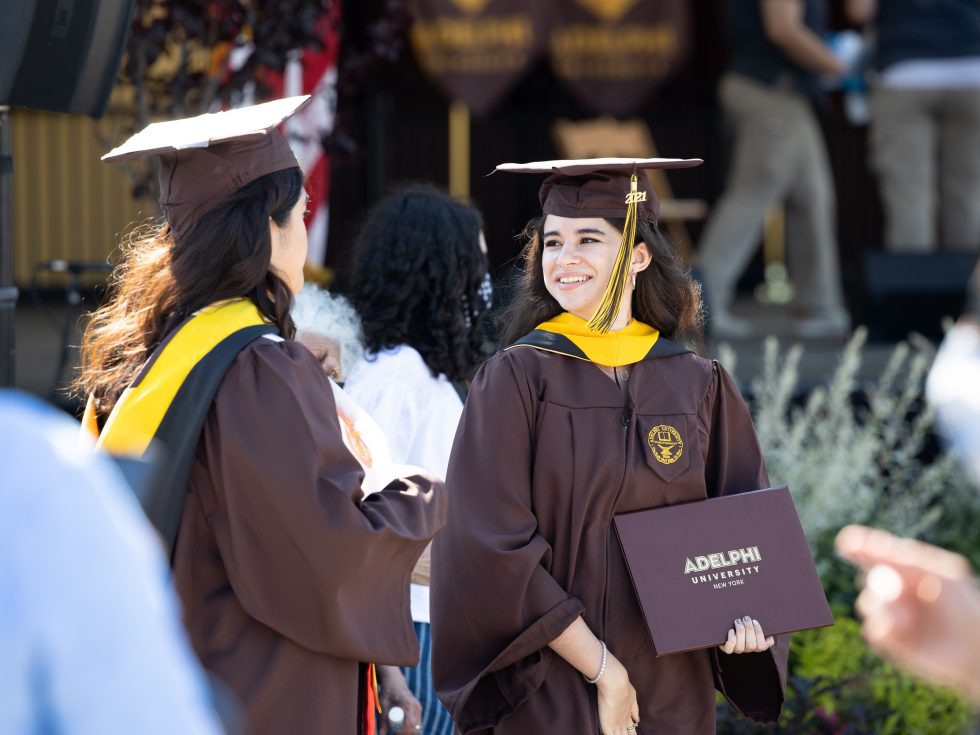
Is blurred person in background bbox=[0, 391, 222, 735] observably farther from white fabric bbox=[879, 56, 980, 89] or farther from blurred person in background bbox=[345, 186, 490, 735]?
white fabric bbox=[879, 56, 980, 89]

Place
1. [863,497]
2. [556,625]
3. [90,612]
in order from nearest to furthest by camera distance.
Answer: [90,612], [556,625], [863,497]

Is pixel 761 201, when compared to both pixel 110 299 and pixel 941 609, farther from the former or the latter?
Result: pixel 941 609

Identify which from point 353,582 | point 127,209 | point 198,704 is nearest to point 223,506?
point 353,582

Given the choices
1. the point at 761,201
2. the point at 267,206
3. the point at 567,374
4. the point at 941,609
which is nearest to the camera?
the point at 941,609

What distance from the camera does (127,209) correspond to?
36.2ft

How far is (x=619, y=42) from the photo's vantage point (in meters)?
9.43

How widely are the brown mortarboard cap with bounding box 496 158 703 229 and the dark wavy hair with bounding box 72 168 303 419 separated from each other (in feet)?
2.22

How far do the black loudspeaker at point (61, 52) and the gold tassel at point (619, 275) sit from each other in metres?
1.45

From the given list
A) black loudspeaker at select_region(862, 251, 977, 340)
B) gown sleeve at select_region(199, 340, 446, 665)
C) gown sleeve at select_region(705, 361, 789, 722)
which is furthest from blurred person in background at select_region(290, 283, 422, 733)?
black loudspeaker at select_region(862, 251, 977, 340)

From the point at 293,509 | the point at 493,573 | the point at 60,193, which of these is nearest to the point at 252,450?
the point at 293,509

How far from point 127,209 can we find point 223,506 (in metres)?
9.18

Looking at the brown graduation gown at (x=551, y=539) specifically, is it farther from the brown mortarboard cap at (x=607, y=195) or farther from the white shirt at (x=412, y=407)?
the white shirt at (x=412, y=407)

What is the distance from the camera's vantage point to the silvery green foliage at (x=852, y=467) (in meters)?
5.25

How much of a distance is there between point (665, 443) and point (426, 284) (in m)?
1.00
